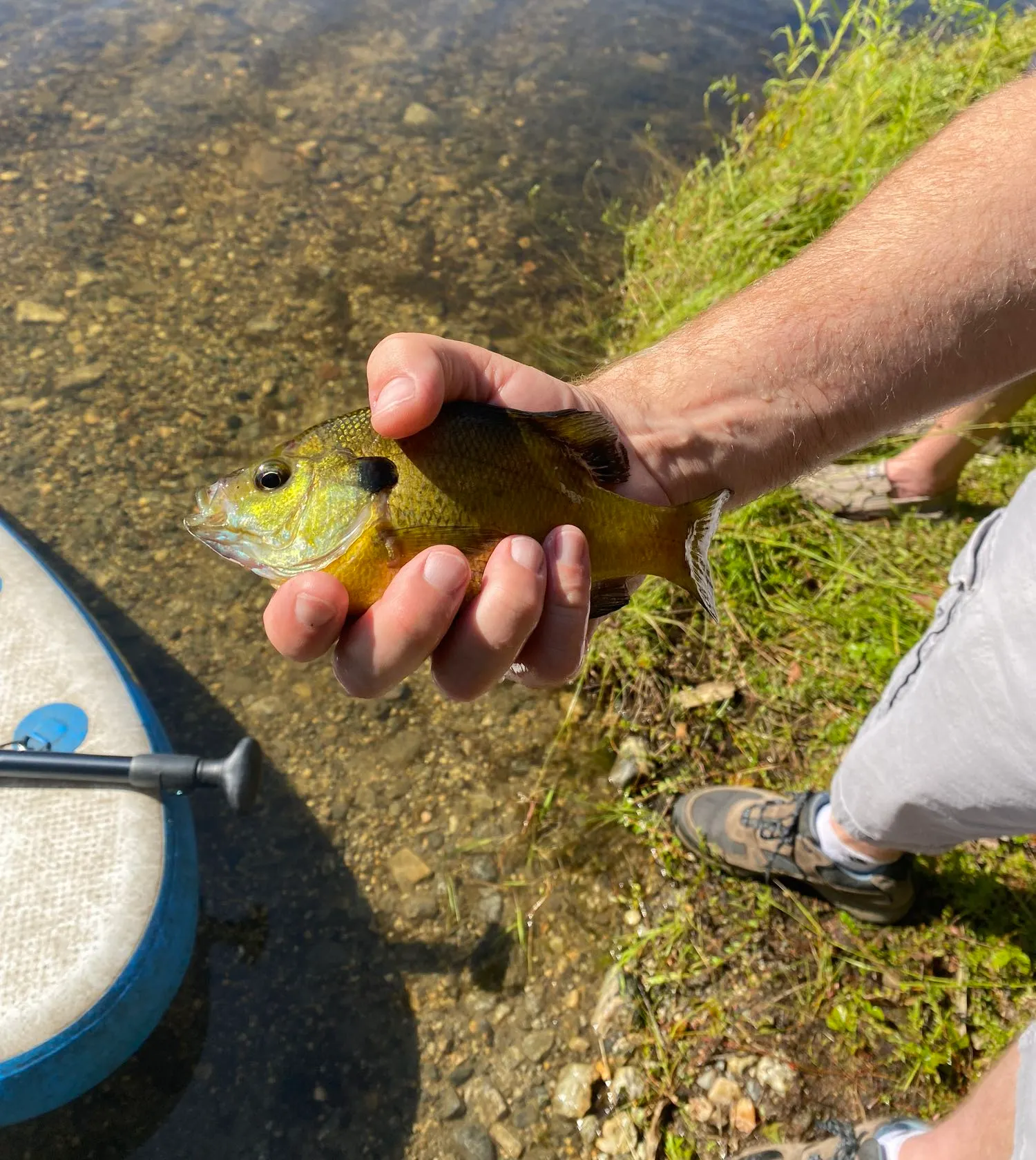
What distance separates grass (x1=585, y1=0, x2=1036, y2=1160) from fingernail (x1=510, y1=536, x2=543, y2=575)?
1.64 metres

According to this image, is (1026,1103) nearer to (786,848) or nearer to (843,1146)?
(843,1146)

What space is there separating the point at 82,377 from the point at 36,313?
77 centimetres

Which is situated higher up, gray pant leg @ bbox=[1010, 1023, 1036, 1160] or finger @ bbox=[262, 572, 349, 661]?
finger @ bbox=[262, 572, 349, 661]

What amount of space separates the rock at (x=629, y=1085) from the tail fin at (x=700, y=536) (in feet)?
5.96

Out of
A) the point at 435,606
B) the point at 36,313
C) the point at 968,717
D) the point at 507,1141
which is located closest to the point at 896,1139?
the point at 968,717

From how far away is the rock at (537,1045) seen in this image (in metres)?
3.01

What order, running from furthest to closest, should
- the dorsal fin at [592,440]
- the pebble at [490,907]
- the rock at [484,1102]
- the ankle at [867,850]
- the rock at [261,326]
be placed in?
the rock at [261,326]
the pebble at [490,907]
the rock at [484,1102]
the ankle at [867,850]
the dorsal fin at [592,440]

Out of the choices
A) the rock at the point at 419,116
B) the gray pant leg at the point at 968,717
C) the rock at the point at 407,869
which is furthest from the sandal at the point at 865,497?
the rock at the point at 419,116

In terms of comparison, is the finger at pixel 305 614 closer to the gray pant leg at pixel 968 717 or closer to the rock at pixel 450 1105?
the gray pant leg at pixel 968 717

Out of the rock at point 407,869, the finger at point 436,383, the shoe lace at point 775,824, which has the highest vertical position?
the finger at point 436,383

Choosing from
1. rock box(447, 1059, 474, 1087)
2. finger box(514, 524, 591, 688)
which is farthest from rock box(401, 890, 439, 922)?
finger box(514, 524, 591, 688)

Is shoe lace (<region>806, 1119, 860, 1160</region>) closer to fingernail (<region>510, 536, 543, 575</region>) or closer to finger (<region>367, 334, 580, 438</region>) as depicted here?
fingernail (<region>510, 536, 543, 575</region>)

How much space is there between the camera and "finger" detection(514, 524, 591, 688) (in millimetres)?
1915

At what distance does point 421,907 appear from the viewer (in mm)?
3396
